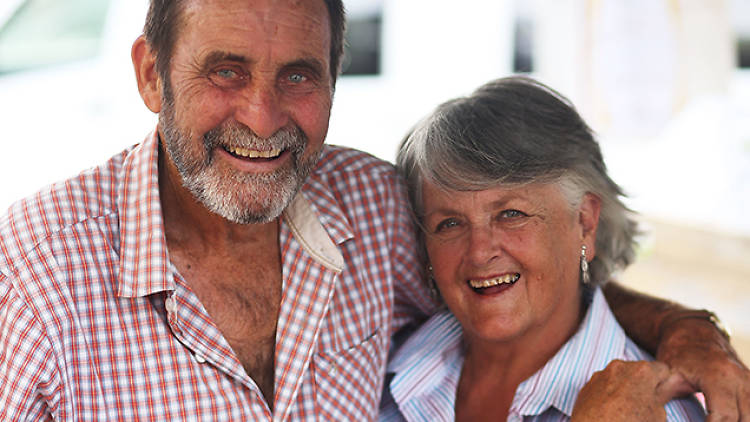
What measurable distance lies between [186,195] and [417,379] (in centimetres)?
74

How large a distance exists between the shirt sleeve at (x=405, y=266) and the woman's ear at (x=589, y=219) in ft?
1.38

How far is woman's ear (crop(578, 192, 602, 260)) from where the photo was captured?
2002 millimetres

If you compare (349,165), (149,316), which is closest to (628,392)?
(349,165)

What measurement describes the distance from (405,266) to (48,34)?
3.68 meters

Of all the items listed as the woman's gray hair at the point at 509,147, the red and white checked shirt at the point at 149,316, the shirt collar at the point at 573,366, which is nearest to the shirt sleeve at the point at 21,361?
the red and white checked shirt at the point at 149,316

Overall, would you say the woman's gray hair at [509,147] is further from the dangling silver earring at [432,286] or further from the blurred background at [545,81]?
the blurred background at [545,81]

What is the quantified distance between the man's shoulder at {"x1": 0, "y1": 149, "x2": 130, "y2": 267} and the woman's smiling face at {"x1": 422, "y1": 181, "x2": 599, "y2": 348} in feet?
2.45

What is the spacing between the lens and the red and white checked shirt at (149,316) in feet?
5.11

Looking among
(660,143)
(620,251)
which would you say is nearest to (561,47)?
(660,143)

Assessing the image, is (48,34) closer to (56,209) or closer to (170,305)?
(56,209)

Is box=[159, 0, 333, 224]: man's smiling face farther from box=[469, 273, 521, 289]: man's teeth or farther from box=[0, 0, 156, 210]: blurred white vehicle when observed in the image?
box=[0, 0, 156, 210]: blurred white vehicle

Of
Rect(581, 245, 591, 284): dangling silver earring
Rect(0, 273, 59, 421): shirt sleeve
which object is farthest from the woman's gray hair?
Rect(0, 273, 59, 421): shirt sleeve

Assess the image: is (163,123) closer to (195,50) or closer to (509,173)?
(195,50)

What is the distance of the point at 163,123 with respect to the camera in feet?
5.84
